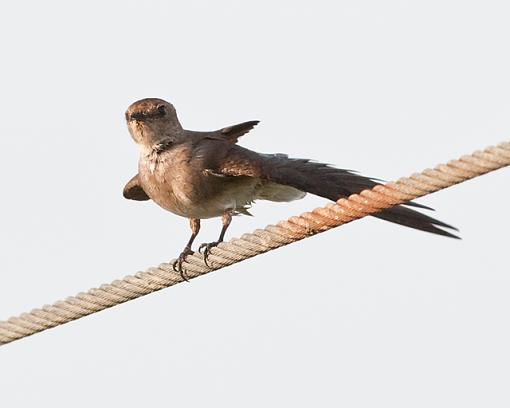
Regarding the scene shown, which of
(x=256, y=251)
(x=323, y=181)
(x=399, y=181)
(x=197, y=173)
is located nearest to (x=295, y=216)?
(x=256, y=251)

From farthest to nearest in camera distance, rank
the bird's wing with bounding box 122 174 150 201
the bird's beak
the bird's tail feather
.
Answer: the bird's wing with bounding box 122 174 150 201, the bird's beak, the bird's tail feather

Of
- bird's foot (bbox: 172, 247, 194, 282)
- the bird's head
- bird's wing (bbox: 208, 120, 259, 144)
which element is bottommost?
bird's foot (bbox: 172, 247, 194, 282)

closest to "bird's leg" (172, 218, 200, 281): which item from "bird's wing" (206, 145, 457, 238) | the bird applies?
the bird

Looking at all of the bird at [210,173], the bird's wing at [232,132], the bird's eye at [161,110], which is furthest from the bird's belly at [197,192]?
the bird's eye at [161,110]

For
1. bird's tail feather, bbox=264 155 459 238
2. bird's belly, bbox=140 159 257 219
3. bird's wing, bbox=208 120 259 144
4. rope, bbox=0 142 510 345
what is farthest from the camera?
bird's wing, bbox=208 120 259 144

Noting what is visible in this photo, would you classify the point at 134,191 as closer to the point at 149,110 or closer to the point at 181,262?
the point at 149,110

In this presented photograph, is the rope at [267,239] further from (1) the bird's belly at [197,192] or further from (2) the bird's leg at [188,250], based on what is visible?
(1) the bird's belly at [197,192]

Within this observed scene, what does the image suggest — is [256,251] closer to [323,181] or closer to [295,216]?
[295,216]

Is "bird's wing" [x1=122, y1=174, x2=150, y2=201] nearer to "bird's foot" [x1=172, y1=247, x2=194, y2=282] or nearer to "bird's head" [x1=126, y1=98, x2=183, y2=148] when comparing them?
"bird's head" [x1=126, y1=98, x2=183, y2=148]
